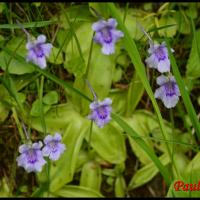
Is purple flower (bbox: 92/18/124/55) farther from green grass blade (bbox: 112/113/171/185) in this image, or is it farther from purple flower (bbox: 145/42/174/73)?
green grass blade (bbox: 112/113/171/185)

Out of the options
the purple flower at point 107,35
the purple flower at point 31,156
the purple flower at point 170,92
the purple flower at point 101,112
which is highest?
the purple flower at point 107,35

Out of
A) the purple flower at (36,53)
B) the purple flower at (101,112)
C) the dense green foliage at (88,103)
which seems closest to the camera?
the purple flower at (36,53)

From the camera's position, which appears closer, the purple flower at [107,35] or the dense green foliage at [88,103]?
the purple flower at [107,35]

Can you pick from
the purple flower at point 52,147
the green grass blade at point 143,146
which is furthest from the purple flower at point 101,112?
the purple flower at point 52,147

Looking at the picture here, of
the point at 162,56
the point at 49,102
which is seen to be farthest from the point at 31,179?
Answer: the point at 162,56

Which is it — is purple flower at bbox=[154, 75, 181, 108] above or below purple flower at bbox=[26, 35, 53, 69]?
below

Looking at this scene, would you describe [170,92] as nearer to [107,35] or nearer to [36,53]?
[107,35]

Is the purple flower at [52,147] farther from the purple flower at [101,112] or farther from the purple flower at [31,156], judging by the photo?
the purple flower at [101,112]

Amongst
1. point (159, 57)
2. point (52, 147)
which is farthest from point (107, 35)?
point (52, 147)

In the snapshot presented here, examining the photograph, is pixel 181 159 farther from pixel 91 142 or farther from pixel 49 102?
pixel 49 102

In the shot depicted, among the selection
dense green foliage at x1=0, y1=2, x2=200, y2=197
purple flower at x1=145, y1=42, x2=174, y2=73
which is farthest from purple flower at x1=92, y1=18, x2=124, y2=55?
dense green foliage at x1=0, y1=2, x2=200, y2=197

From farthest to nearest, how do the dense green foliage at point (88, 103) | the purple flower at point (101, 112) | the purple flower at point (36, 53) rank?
the dense green foliage at point (88, 103) → the purple flower at point (101, 112) → the purple flower at point (36, 53)
